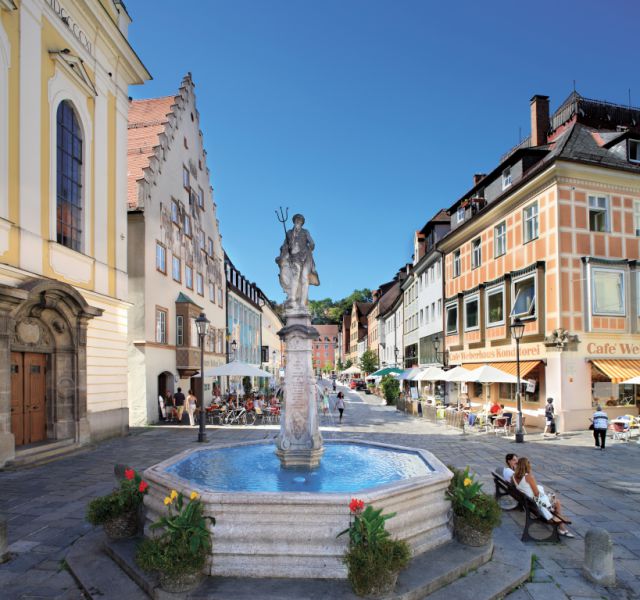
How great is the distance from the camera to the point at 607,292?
74.0 feet

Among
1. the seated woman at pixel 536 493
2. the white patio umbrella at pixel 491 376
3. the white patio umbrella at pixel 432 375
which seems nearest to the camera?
the seated woman at pixel 536 493

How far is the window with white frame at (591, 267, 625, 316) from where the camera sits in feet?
73.0

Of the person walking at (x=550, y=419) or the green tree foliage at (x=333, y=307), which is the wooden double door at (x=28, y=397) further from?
the green tree foliage at (x=333, y=307)

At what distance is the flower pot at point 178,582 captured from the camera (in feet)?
18.4

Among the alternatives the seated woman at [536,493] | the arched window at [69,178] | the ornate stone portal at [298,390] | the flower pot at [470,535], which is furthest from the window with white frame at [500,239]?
the flower pot at [470,535]

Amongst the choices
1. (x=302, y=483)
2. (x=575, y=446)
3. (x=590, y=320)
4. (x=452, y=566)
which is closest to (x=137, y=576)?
(x=302, y=483)

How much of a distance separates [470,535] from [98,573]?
477 cm

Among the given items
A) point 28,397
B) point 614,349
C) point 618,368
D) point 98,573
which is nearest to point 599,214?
point 614,349

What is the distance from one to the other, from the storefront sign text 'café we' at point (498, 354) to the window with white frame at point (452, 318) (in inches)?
59.3

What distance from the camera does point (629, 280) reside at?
75.1ft

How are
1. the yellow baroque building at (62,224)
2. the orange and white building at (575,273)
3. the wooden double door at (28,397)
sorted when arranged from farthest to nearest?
the orange and white building at (575,273) < the wooden double door at (28,397) < the yellow baroque building at (62,224)

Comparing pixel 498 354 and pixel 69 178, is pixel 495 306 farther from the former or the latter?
pixel 69 178

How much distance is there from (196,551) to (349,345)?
123 metres

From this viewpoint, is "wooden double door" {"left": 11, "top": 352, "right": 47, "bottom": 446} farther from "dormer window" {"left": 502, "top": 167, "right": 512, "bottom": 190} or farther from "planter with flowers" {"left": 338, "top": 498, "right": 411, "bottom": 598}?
"dormer window" {"left": 502, "top": 167, "right": 512, "bottom": 190}
